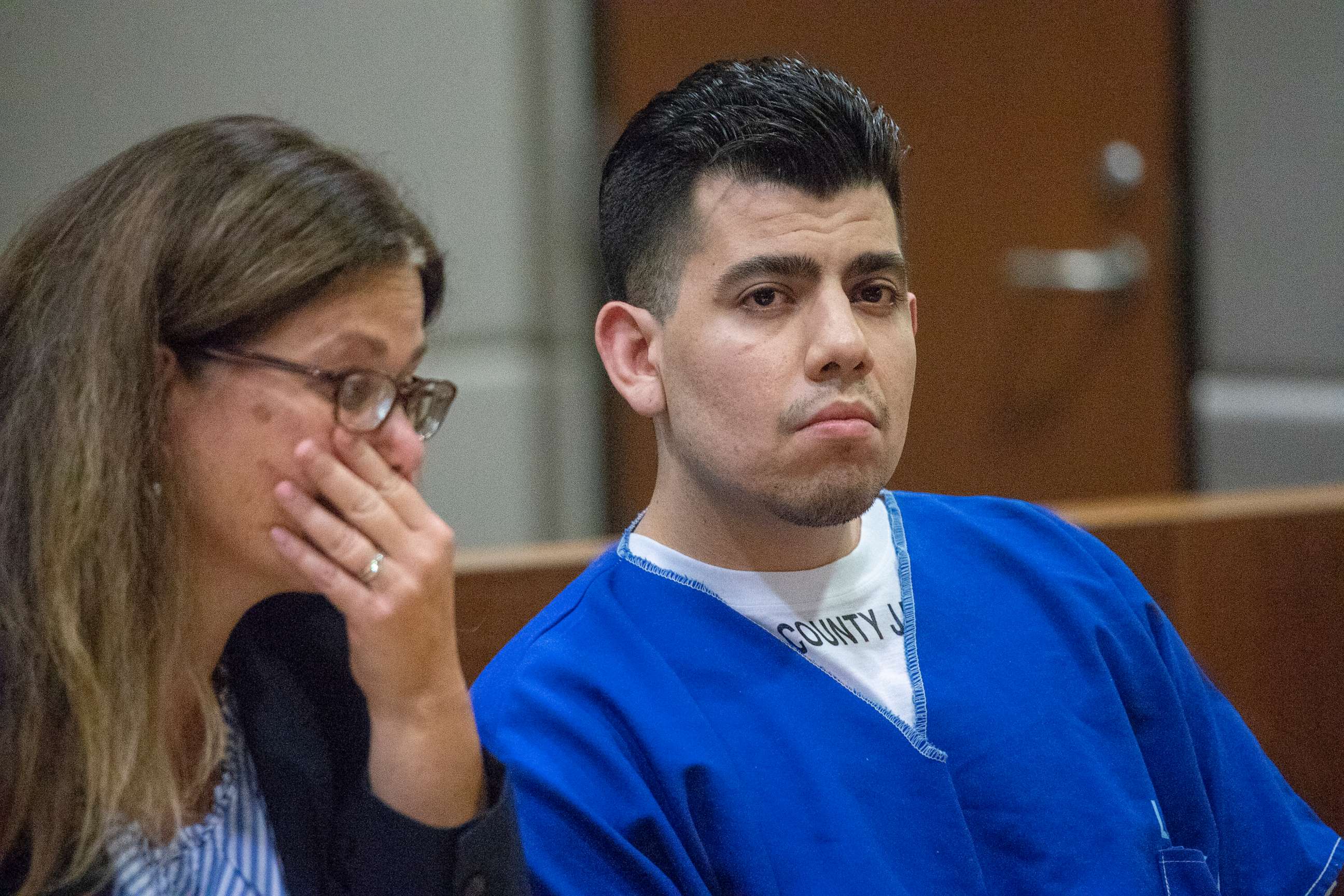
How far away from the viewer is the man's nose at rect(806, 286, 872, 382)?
51.4 inches

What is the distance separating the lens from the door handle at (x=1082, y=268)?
132 inches

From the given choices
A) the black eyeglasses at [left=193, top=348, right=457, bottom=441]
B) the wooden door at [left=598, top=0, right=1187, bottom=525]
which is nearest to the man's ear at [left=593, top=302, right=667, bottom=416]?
the black eyeglasses at [left=193, top=348, right=457, bottom=441]

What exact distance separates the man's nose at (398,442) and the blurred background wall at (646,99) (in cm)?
75

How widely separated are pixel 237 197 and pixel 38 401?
218 millimetres

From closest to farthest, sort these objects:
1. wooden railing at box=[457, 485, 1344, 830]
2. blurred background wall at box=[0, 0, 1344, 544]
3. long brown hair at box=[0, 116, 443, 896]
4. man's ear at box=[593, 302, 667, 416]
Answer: long brown hair at box=[0, 116, 443, 896], man's ear at box=[593, 302, 667, 416], wooden railing at box=[457, 485, 1344, 830], blurred background wall at box=[0, 0, 1344, 544]

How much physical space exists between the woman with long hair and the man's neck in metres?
0.37

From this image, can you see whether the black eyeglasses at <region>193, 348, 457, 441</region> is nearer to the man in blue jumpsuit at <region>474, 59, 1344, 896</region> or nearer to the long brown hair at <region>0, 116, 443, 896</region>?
the long brown hair at <region>0, 116, 443, 896</region>

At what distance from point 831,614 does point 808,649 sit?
0.05 meters

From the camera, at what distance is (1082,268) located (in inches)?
134

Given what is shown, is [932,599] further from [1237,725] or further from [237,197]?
→ [237,197]

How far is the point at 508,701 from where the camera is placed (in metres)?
1.25

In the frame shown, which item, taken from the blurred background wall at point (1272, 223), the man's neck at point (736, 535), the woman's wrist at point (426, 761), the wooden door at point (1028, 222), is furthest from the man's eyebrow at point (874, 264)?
the blurred background wall at point (1272, 223)

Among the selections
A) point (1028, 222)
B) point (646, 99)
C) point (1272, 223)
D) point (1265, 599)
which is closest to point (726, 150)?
point (1265, 599)

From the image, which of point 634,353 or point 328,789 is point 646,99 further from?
point 328,789
